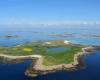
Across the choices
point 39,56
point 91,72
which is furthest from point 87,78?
point 39,56

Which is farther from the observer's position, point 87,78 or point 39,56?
point 39,56

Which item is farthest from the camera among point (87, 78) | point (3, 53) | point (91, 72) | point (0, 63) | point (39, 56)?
point (3, 53)

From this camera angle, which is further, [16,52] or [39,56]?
[16,52]

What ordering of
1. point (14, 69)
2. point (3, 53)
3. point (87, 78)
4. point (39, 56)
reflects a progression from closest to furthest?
point (87, 78) < point (14, 69) < point (39, 56) < point (3, 53)

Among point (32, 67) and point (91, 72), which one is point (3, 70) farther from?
point (91, 72)

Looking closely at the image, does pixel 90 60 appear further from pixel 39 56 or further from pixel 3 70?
pixel 3 70

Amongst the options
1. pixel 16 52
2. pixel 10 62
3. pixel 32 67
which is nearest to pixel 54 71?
pixel 32 67

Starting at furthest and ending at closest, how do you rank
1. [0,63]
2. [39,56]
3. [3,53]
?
1. [3,53]
2. [39,56]
3. [0,63]

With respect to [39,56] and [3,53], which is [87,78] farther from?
[3,53]

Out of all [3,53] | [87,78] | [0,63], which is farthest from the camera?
[3,53]
